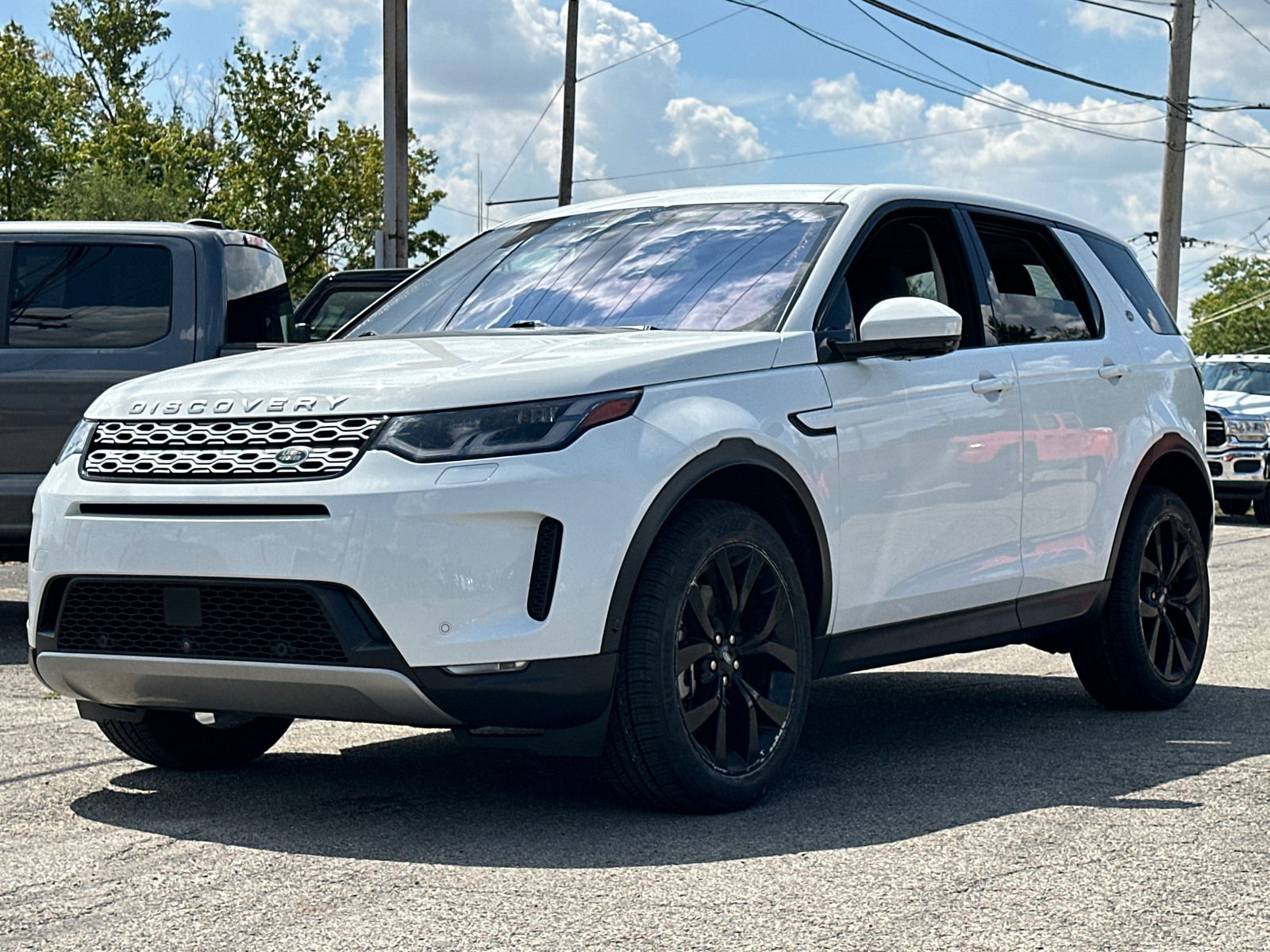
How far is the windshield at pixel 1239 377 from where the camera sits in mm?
21922

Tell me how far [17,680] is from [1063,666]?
16.2 feet

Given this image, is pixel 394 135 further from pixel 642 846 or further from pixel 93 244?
pixel 642 846

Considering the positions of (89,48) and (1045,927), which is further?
(89,48)

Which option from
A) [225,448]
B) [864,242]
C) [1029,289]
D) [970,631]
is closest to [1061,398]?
[1029,289]

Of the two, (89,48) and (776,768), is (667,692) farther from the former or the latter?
(89,48)

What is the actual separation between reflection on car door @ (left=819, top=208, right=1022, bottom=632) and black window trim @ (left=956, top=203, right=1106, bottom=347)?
0.09m

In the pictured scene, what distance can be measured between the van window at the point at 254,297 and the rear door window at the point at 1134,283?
4219mm

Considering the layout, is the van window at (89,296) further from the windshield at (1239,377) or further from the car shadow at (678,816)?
the windshield at (1239,377)

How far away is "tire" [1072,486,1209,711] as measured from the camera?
6906 millimetres

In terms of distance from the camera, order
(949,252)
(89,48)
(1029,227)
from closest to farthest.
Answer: (949,252) → (1029,227) → (89,48)

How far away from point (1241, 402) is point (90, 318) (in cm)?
1544

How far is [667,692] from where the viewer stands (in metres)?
4.65

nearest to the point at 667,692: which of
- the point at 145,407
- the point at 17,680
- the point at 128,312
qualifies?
the point at 145,407

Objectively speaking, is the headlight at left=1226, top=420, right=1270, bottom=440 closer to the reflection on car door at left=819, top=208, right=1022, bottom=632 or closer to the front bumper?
the front bumper
